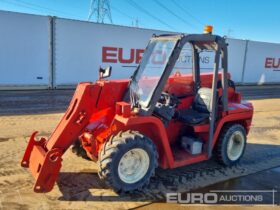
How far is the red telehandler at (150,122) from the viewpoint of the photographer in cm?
406

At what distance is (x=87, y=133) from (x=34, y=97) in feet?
24.9

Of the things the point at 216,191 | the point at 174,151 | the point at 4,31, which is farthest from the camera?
the point at 4,31

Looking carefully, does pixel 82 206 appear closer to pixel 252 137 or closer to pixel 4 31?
pixel 252 137

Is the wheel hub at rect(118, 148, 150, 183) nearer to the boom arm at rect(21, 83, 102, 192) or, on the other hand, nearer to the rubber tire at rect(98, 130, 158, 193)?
the rubber tire at rect(98, 130, 158, 193)

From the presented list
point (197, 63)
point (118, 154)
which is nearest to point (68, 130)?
point (118, 154)

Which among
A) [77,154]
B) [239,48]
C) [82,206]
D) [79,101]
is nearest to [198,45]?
[79,101]

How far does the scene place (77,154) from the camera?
5418 mm

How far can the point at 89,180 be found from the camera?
4.61 m

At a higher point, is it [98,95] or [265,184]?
[98,95]

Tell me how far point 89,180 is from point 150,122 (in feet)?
4.18

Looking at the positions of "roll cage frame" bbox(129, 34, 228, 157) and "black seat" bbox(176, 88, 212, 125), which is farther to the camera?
"black seat" bbox(176, 88, 212, 125)

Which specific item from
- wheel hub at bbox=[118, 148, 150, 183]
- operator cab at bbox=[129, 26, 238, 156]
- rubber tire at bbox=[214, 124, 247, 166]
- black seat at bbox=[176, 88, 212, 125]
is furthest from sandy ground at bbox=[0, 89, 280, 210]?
black seat at bbox=[176, 88, 212, 125]

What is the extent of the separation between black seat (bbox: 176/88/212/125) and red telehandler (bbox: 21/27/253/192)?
15mm

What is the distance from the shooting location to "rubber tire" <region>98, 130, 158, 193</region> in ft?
12.9
